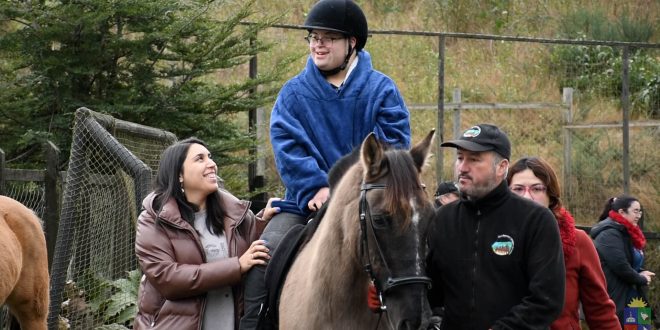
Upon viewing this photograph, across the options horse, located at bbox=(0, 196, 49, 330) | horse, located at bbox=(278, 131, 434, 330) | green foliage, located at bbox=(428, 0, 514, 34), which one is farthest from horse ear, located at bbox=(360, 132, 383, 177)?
green foliage, located at bbox=(428, 0, 514, 34)

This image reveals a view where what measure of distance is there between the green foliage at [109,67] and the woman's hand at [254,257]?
5.83 m

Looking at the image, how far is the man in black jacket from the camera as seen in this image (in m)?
4.25

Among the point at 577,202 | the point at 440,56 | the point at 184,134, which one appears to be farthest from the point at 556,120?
the point at 184,134

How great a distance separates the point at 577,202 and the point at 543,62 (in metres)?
3.96

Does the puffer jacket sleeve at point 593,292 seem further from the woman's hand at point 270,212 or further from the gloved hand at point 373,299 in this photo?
the woman's hand at point 270,212

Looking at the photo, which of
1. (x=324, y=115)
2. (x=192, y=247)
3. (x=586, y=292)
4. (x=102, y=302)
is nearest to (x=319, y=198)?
(x=324, y=115)

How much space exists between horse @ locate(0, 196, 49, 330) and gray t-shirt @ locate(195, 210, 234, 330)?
4161 mm

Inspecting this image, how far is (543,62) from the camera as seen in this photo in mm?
17094

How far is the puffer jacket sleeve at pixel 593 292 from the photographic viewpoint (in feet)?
16.7

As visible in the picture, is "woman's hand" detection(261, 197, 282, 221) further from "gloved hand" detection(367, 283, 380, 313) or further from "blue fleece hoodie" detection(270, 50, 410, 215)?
"gloved hand" detection(367, 283, 380, 313)

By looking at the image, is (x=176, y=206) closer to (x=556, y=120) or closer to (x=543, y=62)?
(x=556, y=120)

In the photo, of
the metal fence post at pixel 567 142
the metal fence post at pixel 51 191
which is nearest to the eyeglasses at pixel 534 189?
the metal fence post at pixel 51 191

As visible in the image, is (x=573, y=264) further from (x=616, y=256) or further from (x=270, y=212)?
(x=616, y=256)

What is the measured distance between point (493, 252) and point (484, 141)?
502mm
